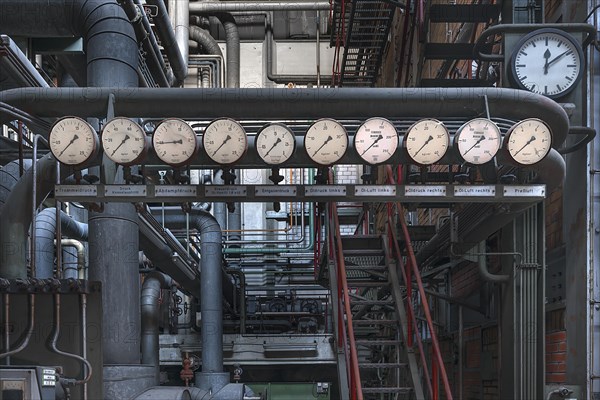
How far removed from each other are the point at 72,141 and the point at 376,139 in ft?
8.17

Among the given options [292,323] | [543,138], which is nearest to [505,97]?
[543,138]

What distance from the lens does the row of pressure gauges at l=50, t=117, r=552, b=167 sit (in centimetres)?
639

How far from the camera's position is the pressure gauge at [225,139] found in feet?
21.3

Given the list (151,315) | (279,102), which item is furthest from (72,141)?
(151,315)

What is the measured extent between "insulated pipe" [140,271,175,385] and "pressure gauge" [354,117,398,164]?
7.04 meters

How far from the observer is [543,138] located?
627 centimetres

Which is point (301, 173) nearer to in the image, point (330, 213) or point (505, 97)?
point (330, 213)

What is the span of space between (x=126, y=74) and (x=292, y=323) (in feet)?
29.4

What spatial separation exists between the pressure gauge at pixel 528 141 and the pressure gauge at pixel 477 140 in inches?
4.6

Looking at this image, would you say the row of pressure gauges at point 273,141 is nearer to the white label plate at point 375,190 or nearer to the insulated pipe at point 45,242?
the white label plate at point 375,190

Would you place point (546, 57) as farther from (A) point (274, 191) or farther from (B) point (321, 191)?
(A) point (274, 191)

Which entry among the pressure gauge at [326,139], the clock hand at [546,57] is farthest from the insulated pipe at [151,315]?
the clock hand at [546,57]

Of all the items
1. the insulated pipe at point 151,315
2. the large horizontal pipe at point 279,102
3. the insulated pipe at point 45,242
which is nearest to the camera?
the large horizontal pipe at point 279,102

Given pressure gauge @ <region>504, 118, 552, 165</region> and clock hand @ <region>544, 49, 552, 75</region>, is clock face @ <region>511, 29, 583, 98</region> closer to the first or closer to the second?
clock hand @ <region>544, 49, 552, 75</region>
